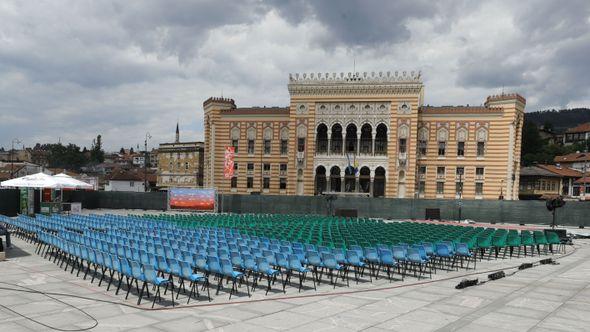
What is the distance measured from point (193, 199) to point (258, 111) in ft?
57.0

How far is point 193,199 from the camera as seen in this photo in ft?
138

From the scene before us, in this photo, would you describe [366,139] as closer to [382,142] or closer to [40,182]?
[382,142]

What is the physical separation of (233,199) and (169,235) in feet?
89.5

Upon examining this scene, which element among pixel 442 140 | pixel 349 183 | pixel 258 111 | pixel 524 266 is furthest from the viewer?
pixel 258 111

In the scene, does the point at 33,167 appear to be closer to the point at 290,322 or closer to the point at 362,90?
the point at 362,90

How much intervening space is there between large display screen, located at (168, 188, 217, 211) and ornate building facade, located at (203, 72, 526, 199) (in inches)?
523

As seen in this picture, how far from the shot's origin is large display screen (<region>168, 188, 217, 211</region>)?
137ft

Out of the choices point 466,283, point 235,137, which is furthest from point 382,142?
point 466,283

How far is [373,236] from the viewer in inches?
727

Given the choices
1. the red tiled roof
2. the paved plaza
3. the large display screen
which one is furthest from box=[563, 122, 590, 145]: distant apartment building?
the paved plaza

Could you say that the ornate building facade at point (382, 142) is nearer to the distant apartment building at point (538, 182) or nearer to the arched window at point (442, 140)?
the arched window at point (442, 140)

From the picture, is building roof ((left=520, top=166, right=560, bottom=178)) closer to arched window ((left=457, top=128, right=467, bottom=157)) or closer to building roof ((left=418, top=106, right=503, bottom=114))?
building roof ((left=418, top=106, right=503, bottom=114))

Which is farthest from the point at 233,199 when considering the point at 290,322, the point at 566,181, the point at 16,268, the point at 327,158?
the point at 566,181

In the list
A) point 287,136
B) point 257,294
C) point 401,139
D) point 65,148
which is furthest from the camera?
point 65,148
